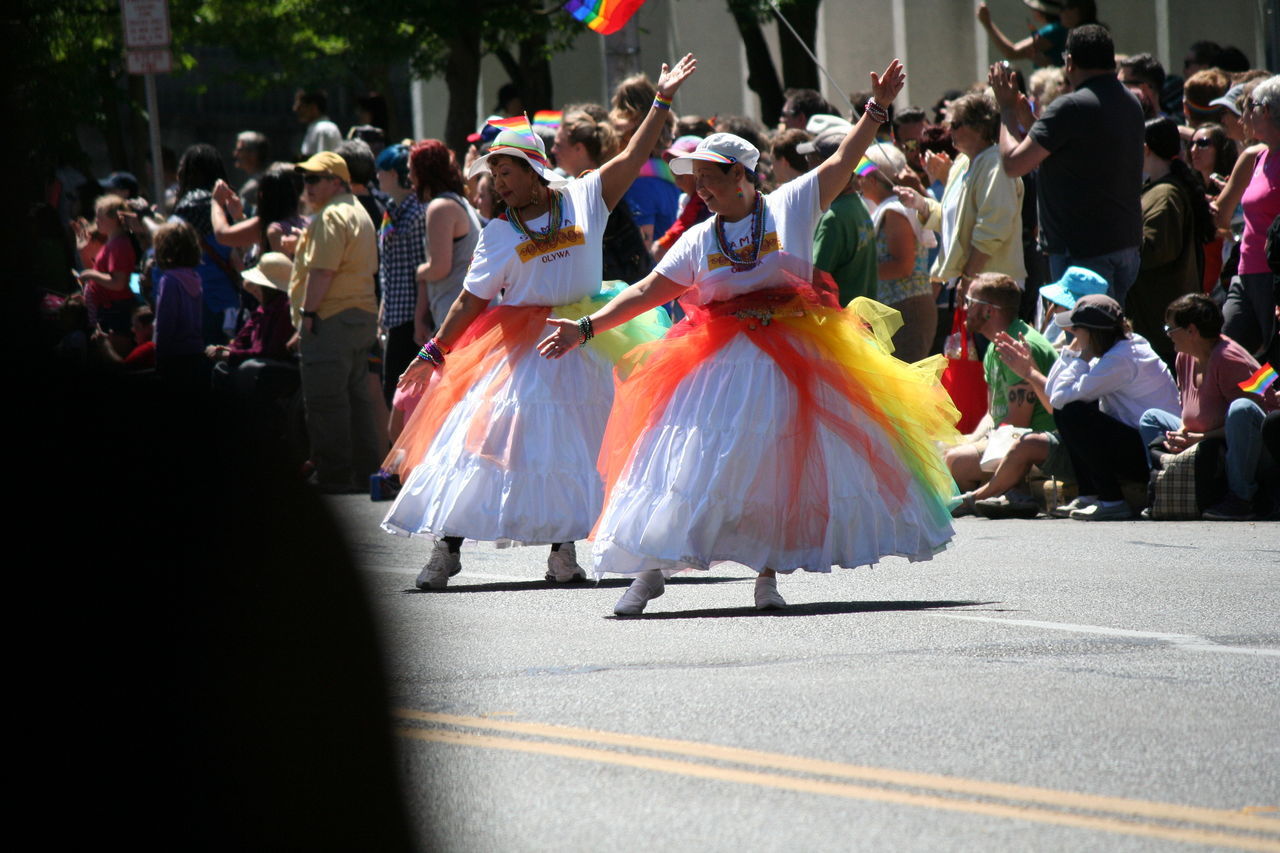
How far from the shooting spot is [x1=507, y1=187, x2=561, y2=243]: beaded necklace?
30.8ft

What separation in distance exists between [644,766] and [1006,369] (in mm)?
7843

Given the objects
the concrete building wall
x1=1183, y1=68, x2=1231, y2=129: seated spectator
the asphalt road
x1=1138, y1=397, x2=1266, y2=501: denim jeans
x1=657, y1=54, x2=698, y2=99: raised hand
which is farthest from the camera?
the concrete building wall

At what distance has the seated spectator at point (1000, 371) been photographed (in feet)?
40.9

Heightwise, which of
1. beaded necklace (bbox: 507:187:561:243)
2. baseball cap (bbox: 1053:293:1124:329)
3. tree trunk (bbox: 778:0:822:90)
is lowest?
baseball cap (bbox: 1053:293:1124:329)

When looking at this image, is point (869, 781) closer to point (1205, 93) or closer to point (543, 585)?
point (543, 585)

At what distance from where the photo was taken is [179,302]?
50.5ft

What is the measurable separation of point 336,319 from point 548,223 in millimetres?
5577

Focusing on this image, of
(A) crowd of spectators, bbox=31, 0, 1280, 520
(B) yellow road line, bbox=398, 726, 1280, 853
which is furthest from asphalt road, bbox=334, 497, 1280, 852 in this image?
(A) crowd of spectators, bbox=31, 0, 1280, 520

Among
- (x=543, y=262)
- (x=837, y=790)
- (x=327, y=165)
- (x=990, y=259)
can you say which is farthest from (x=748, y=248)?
(x=327, y=165)

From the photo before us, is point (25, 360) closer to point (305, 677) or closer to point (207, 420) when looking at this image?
point (207, 420)

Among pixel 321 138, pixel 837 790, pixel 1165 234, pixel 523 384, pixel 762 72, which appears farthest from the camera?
pixel 762 72

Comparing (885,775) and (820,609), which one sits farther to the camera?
(820,609)

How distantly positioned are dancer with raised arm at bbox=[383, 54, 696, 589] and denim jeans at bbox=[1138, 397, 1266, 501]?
3790 mm

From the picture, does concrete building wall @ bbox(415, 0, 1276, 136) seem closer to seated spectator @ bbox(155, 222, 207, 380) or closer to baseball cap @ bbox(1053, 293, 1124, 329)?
seated spectator @ bbox(155, 222, 207, 380)
